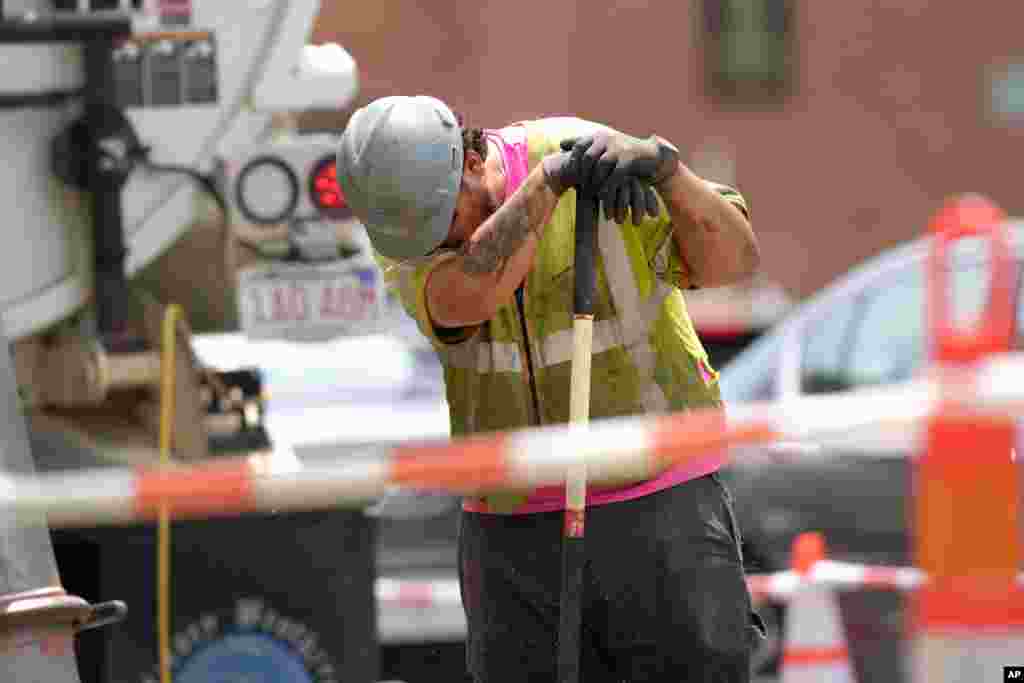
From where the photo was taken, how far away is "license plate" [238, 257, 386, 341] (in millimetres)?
6375

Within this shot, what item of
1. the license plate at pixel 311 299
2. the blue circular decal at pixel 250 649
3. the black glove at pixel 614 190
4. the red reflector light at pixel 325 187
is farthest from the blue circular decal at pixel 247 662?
the black glove at pixel 614 190

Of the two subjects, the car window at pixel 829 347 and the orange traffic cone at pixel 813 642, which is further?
the car window at pixel 829 347

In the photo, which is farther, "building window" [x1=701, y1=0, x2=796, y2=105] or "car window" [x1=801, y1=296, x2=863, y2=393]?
"building window" [x1=701, y1=0, x2=796, y2=105]

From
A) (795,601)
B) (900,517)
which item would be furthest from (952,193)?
(795,601)

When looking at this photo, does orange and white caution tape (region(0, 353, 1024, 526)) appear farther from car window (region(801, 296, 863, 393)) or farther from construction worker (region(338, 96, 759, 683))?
car window (region(801, 296, 863, 393))

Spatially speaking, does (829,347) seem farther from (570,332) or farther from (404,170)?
(404,170)

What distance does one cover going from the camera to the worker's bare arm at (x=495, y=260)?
14.8 feet

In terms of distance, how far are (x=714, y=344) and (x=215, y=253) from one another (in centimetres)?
942

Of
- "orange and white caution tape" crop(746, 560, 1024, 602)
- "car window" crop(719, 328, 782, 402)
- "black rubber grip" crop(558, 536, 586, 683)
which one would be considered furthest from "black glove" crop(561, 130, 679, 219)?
"car window" crop(719, 328, 782, 402)

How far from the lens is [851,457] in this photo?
32.7 feet

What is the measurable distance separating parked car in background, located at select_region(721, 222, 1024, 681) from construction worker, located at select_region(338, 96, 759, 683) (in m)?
4.45

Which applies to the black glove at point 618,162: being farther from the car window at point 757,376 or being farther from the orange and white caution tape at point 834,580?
the car window at point 757,376

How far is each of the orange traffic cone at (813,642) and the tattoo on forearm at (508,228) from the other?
3.81 metres

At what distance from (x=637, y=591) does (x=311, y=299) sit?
193cm
